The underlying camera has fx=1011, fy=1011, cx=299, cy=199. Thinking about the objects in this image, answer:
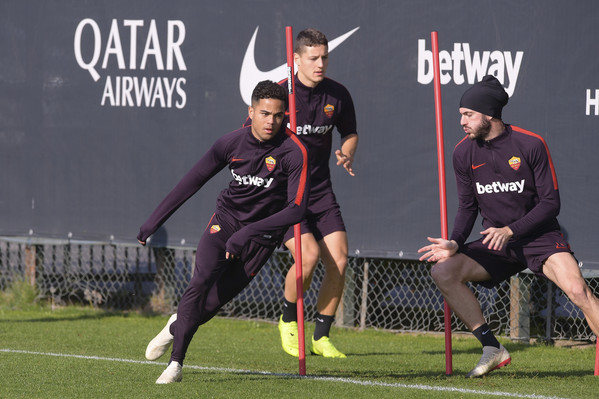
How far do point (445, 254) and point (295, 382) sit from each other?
52.0 inches

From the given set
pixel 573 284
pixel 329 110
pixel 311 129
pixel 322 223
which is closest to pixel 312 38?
pixel 329 110

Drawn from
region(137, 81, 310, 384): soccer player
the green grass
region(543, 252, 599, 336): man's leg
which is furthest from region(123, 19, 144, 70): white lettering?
region(543, 252, 599, 336): man's leg

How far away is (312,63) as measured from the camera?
26.2ft

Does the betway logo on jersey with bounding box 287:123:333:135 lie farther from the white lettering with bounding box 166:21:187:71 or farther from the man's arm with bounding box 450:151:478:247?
the white lettering with bounding box 166:21:187:71

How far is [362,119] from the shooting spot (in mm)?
9781

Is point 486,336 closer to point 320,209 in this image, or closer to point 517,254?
point 517,254

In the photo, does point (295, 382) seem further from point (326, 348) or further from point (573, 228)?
point (573, 228)

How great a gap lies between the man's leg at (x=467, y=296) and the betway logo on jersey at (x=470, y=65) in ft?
9.03

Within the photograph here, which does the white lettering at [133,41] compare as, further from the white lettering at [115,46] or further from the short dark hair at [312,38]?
the short dark hair at [312,38]

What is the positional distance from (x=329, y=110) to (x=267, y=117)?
5.86 ft

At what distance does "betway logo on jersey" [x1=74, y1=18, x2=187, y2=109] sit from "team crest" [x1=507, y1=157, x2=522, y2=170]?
Answer: 4.64 metres

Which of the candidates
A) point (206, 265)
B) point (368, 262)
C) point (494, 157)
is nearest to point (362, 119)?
point (368, 262)

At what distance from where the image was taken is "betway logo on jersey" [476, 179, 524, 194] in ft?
22.3

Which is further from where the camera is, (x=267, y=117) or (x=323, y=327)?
(x=323, y=327)
